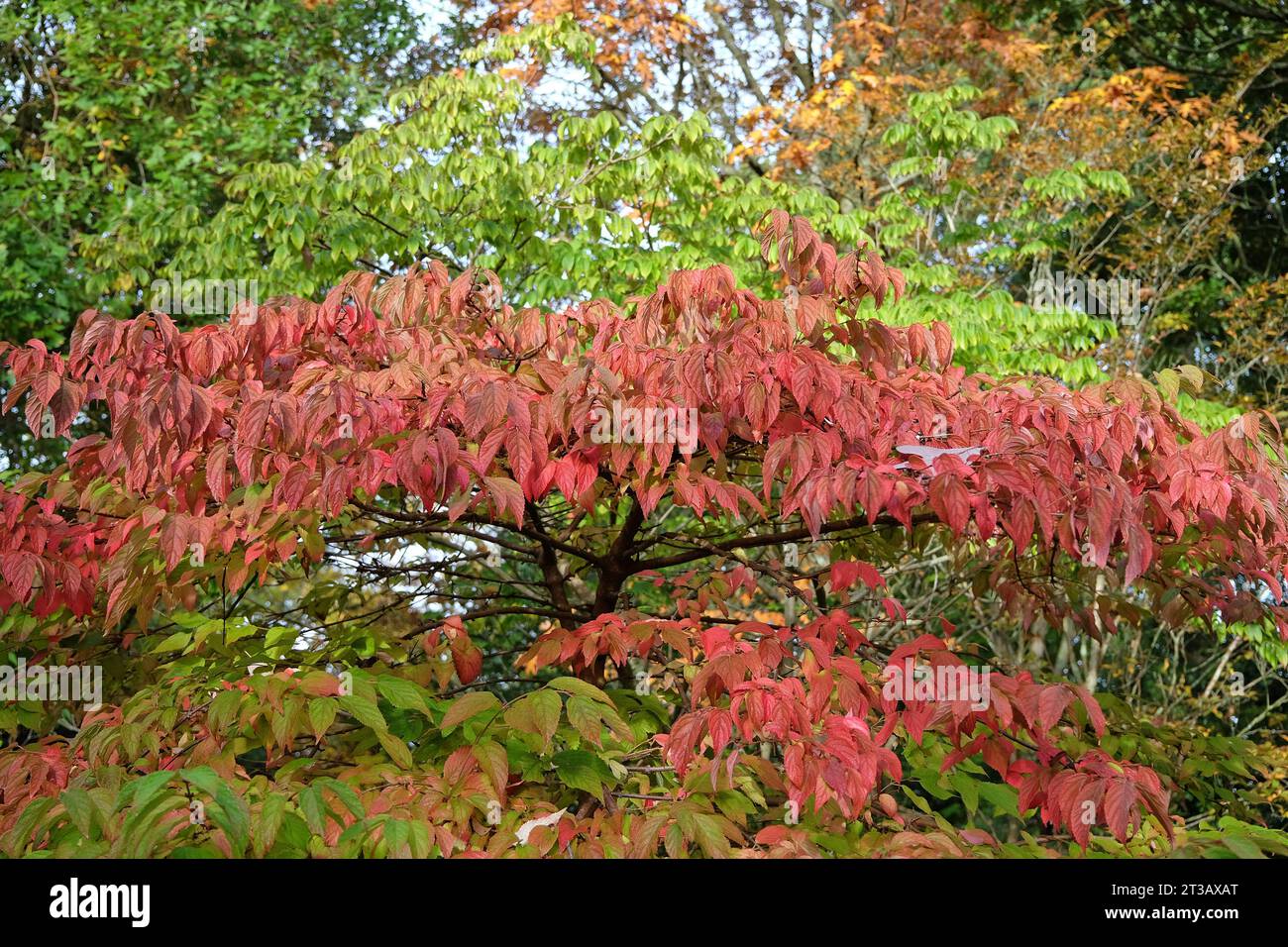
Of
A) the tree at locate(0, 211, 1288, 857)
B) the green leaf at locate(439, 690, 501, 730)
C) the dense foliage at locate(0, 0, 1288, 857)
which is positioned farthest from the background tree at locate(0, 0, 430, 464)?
the green leaf at locate(439, 690, 501, 730)

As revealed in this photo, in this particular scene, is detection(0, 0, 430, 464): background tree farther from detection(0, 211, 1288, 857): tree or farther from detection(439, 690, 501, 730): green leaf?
detection(439, 690, 501, 730): green leaf

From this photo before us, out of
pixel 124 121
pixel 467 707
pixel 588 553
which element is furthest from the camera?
pixel 124 121

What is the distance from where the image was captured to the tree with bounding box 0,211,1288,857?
2238 millimetres

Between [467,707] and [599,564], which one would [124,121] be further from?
[467,707]

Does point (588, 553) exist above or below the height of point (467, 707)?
above

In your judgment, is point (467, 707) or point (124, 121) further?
point (124, 121)

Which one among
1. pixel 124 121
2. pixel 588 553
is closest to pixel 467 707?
pixel 588 553

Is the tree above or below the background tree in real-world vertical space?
Answer: below

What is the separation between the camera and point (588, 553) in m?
3.19

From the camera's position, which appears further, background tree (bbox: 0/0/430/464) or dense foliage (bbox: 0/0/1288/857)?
background tree (bbox: 0/0/430/464)

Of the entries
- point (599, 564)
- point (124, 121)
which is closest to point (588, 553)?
point (599, 564)

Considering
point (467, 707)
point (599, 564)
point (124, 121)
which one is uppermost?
point (124, 121)

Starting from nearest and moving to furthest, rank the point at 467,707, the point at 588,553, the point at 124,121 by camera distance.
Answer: the point at 467,707 < the point at 588,553 < the point at 124,121

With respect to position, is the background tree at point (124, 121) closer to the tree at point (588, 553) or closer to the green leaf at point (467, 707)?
the tree at point (588, 553)
